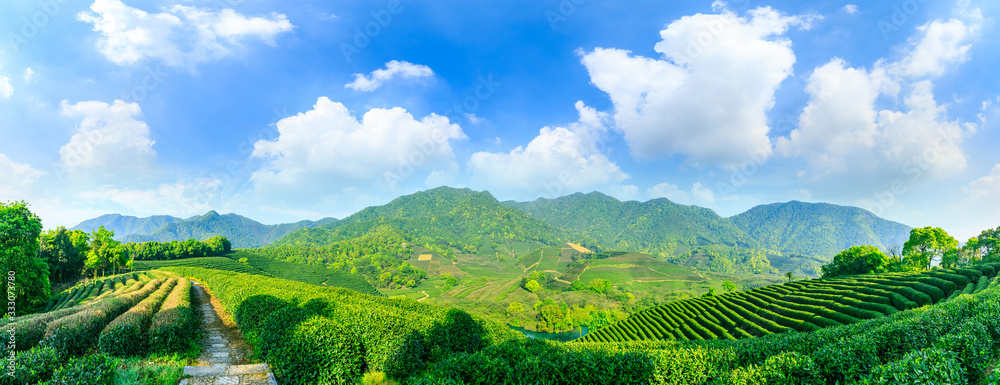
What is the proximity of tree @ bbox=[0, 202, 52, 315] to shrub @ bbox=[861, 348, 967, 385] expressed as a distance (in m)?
34.3

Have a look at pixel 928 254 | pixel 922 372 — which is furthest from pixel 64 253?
pixel 928 254

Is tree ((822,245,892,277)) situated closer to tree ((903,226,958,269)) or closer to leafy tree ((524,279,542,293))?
tree ((903,226,958,269))

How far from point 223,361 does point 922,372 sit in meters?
14.7

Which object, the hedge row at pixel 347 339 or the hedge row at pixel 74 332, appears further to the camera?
the hedge row at pixel 347 339

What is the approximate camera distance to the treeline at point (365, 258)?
13600 centimetres

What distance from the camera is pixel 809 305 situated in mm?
30578

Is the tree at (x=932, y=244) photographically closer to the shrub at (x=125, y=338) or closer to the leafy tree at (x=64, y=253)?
the shrub at (x=125, y=338)

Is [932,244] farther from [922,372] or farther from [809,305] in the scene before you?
[922,372]

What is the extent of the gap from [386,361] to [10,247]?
89.2 ft

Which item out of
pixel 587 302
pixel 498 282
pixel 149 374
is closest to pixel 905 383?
pixel 149 374

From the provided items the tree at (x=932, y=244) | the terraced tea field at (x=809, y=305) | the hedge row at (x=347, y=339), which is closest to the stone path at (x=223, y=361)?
the hedge row at (x=347, y=339)

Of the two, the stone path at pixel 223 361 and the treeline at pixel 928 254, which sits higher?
the stone path at pixel 223 361

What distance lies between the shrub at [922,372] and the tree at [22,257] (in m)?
34.3

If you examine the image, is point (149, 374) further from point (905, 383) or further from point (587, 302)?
point (587, 302)
